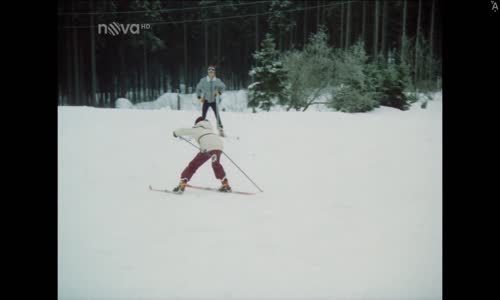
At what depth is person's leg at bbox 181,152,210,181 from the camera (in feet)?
11.7

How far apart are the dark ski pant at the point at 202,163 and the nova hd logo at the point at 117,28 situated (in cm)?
96

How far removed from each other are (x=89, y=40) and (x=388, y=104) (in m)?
2.13

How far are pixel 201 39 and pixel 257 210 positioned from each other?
1255mm

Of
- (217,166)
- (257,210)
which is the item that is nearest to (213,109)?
(217,166)

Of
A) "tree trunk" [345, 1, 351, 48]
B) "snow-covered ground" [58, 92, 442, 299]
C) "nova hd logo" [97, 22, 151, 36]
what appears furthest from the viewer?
"tree trunk" [345, 1, 351, 48]

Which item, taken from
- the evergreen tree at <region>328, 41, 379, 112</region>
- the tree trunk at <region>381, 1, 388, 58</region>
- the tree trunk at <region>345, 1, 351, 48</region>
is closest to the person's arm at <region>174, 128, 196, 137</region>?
the evergreen tree at <region>328, 41, 379, 112</region>

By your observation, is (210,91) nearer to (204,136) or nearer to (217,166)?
(204,136)

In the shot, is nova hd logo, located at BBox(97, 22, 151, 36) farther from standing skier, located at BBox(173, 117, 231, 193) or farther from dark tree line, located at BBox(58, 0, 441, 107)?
standing skier, located at BBox(173, 117, 231, 193)

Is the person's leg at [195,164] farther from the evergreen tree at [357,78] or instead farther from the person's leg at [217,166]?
the evergreen tree at [357,78]

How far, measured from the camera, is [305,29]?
3566 mm
